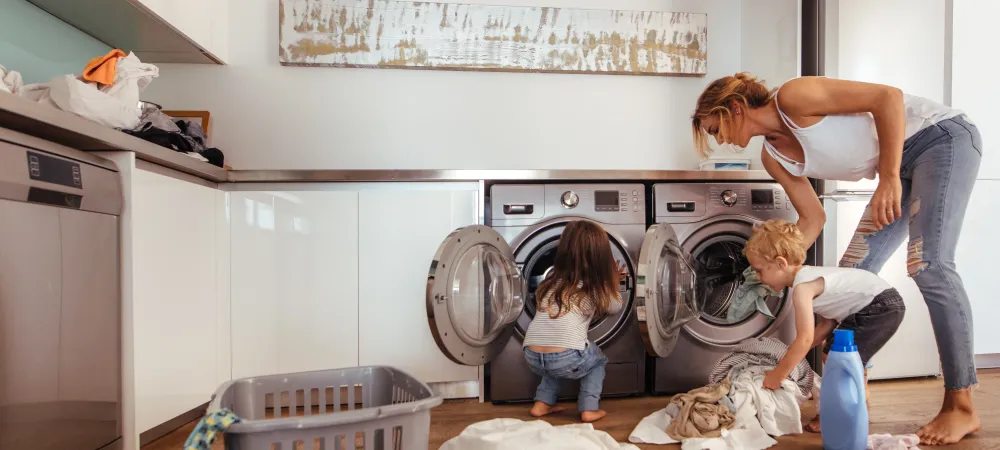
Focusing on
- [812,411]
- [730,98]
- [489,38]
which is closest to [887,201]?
[730,98]

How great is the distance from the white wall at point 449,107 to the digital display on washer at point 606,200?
0.76m

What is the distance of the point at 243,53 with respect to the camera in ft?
9.80

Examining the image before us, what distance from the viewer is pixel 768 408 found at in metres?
1.94

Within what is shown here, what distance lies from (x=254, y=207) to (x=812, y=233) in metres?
2.23

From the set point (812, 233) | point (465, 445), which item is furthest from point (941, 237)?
point (465, 445)

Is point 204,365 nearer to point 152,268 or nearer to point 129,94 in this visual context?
point 152,268

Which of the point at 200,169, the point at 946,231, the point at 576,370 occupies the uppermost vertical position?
the point at 200,169

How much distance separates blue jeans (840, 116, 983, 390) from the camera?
73.3 inches

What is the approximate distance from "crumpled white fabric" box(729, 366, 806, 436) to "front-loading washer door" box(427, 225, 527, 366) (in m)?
0.84

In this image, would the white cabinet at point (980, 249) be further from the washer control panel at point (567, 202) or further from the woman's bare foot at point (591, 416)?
the woman's bare foot at point (591, 416)

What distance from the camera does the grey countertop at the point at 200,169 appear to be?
4.53 ft

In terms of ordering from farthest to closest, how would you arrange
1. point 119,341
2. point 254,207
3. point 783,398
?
point 254,207, point 783,398, point 119,341

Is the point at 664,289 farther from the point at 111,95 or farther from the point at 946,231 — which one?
the point at 111,95

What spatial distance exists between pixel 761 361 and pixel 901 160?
33.4 inches
